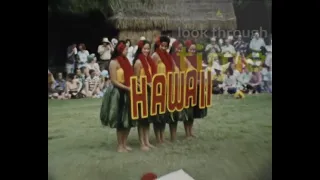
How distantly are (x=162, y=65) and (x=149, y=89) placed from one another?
0.29 ft

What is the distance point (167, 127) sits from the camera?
1.28m

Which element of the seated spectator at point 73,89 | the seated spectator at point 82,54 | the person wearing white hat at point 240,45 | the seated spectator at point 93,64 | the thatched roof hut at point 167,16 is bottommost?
the seated spectator at point 73,89

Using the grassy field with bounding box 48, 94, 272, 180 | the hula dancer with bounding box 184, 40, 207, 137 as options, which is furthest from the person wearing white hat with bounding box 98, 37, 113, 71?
the hula dancer with bounding box 184, 40, 207, 137

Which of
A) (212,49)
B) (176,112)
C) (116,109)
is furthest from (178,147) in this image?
(212,49)

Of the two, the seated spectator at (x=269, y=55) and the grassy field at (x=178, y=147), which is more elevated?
the seated spectator at (x=269, y=55)

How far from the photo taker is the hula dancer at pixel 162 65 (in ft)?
4.14

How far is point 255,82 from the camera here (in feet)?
4.26

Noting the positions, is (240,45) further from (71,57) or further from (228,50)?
(71,57)

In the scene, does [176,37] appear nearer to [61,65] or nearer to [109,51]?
[109,51]

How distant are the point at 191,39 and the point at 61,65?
0.42 metres

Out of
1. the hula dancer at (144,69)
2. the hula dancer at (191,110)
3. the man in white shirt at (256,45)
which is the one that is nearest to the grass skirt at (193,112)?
the hula dancer at (191,110)

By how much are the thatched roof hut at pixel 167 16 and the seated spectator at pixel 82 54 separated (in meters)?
0.12

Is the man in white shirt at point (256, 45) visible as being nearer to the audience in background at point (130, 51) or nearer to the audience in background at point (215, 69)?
the audience in background at point (215, 69)
